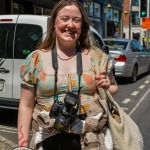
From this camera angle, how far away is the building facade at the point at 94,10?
46.9ft

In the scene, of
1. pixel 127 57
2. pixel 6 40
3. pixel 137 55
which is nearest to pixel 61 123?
pixel 6 40

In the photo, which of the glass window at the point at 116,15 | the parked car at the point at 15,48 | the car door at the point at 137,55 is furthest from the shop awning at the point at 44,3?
the glass window at the point at 116,15

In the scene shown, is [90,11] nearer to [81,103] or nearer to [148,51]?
[148,51]

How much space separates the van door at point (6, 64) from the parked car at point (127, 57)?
17.6 ft

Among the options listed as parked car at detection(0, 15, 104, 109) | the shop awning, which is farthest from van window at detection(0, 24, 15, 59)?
the shop awning

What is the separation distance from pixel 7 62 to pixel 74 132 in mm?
3614

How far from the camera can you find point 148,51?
12820mm

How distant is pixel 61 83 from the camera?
186cm

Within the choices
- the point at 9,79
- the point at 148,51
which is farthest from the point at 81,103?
the point at 148,51

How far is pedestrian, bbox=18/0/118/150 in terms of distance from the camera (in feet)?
5.91

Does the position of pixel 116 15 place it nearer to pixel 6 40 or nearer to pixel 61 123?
pixel 6 40

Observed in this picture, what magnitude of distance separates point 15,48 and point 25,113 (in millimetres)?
3425

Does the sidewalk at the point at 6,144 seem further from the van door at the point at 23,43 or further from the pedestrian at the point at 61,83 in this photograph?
the pedestrian at the point at 61,83

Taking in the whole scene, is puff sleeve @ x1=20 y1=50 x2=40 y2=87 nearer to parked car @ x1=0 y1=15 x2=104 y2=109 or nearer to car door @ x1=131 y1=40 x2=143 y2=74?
parked car @ x1=0 y1=15 x2=104 y2=109
